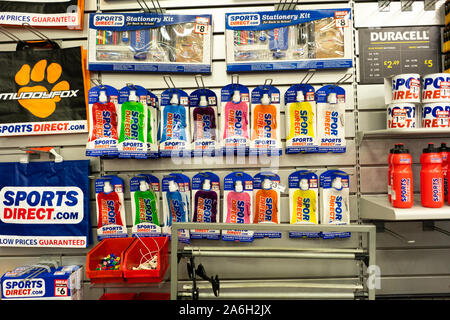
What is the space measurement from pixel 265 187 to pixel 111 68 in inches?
55.3

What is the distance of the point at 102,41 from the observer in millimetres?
1842

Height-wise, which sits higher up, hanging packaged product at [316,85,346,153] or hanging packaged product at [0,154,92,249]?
hanging packaged product at [316,85,346,153]

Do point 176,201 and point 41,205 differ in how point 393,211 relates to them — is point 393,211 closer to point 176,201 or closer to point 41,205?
point 176,201

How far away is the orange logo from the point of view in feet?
6.15

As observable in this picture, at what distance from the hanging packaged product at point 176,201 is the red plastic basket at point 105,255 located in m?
0.32

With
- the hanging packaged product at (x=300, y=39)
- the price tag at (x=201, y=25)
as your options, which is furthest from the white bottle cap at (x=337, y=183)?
the price tag at (x=201, y=25)

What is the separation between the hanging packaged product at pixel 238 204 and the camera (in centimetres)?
176

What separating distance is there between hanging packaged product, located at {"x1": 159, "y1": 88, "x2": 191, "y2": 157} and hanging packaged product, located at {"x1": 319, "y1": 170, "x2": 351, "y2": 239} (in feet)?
3.35

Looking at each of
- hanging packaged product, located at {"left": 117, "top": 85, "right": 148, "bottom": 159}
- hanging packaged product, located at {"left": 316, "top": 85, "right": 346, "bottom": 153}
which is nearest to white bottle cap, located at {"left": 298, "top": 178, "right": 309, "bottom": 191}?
hanging packaged product, located at {"left": 316, "top": 85, "right": 346, "bottom": 153}

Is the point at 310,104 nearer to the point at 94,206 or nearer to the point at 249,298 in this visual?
the point at 249,298

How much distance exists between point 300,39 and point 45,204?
222 cm

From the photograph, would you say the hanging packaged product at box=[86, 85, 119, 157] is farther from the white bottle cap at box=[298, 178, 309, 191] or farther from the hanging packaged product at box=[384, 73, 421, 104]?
the hanging packaged product at box=[384, 73, 421, 104]

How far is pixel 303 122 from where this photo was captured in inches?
69.9

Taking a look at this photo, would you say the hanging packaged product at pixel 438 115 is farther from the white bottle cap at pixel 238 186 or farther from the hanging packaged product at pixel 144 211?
the hanging packaged product at pixel 144 211
